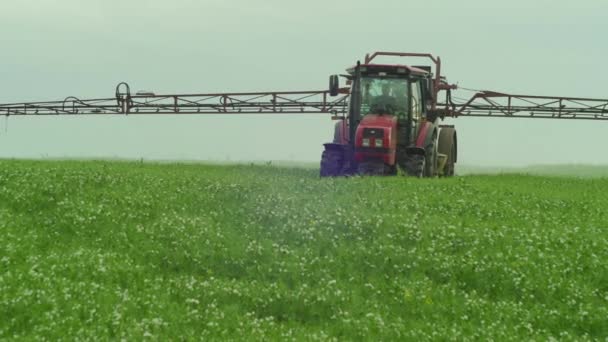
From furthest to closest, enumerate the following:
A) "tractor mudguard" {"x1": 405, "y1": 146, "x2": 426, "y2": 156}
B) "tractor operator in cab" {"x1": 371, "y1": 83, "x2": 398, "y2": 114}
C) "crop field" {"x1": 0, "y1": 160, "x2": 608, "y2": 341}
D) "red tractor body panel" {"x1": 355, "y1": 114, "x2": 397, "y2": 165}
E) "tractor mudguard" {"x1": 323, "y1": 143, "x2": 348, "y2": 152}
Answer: "tractor mudguard" {"x1": 323, "y1": 143, "x2": 348, "y2": 152} → "tractor mudguard" {"x1": 405, "y1": 146, "x2": 426, "y2": 156} → "tractor operator in cab" {"x1": 371, "y1": 83, "x2": 398, "y2": 114} → "red tractor body panel" {"x1": 355, "y1": 114, "x2": 397, "y2": 165} → "crop field" {"x1": 0, "y1": 160, "x2": 608, "y2": 341}

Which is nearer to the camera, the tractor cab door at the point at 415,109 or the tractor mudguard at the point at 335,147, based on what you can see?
the tractor cab door at the point at 415,109

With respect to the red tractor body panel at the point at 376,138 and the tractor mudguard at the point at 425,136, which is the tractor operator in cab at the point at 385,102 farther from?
the tractor mudguard at the point at 425,136

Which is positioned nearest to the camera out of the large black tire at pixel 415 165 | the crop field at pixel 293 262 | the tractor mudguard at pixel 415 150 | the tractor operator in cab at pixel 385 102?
the crop field at pixel 293 262

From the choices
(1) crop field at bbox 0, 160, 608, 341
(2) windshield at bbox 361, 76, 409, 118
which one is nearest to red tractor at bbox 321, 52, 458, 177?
(2) windshield at bbox 361, 76, 409, 118

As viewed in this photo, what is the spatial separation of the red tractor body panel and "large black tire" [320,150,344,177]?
55.3 inches

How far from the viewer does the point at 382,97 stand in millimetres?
29656

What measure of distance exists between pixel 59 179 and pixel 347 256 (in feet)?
39.7

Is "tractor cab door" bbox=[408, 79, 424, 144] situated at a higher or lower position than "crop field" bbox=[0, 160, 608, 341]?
higher

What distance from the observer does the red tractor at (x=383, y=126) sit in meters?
28.5

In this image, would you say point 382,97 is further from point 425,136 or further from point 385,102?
point 425,136

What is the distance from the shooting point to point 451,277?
57.0 feet

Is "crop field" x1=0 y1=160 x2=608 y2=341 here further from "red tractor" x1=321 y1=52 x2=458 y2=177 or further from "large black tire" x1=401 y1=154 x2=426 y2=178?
"large black tire" x1=401 y1=154 x2=426 y2=178

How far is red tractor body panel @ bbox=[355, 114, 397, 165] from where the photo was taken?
28.0m

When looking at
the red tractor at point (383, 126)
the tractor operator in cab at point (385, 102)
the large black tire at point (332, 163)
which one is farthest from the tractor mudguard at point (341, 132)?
the tractor operator in cab at point (385, 102)
